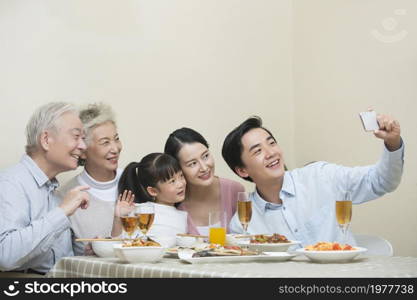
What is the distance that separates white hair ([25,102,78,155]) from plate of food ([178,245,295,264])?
978mm

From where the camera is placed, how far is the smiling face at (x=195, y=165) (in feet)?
9.64

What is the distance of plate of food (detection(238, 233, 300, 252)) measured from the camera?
2250 millimetres

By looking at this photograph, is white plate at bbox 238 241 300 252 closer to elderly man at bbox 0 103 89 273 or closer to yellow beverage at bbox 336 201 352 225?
yellow beverage at bbox 336 201 352 225

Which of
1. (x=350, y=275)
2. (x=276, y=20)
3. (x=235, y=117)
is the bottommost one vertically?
(x=350, y=275)

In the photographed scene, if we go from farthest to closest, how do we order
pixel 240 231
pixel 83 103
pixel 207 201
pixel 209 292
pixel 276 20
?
1. pixel 276 20
2. pixel 83 103
3. pixel 207 201
4. pixel 240 231
5. pixel 209 292

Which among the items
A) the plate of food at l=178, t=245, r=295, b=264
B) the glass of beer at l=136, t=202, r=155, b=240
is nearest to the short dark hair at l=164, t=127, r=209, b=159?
the glass of beer at l=136, t=202, r=155, b=240

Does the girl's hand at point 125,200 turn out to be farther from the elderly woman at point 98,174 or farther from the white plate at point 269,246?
the white plate at point 269,246

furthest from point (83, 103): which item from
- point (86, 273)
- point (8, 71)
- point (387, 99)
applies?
point (387, 99)

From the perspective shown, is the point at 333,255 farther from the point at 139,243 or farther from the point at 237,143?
the point at 237,143

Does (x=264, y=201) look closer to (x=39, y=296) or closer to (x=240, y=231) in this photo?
(x=240, y=231)

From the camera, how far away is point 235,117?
13.7 ft

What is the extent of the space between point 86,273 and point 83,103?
137 centimetres

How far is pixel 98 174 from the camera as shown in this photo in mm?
2941

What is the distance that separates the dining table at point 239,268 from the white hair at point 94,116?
89cm
